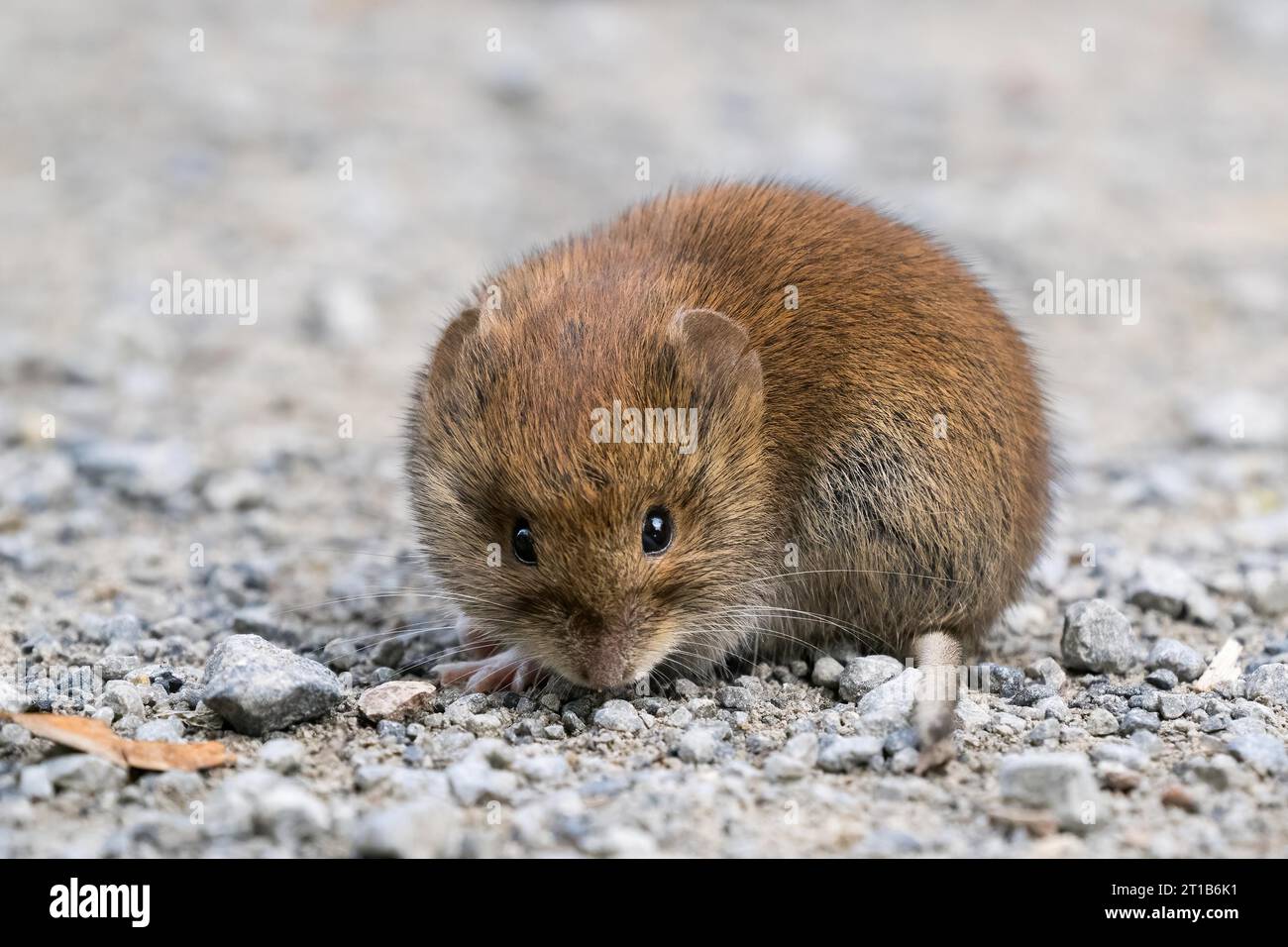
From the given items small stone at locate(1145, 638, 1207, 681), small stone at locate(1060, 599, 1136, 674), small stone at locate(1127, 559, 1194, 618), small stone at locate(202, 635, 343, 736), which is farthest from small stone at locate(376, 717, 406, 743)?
small stone at locate(1127, 559, 1194, 618)

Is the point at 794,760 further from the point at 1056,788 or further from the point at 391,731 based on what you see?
the point at 391,731

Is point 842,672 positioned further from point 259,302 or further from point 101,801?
point 259,302

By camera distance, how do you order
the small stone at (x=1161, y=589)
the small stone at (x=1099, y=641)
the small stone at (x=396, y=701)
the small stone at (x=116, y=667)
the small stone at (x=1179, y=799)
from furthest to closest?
the small stone at (x=1161, y=589) < the small stone at (x=1099, y=641) < the small stone at (x=116, y=667) < the small stone at (x=396, y=701) < the small stone at (x=1179, y=799)

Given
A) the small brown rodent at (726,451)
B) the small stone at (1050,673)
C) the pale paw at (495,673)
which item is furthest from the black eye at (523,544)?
the small stone at (1050,673)

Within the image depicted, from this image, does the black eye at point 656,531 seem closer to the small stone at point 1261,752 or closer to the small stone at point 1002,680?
the small stone at point 1002,680

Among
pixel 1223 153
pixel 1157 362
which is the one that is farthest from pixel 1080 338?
pixel 1223 153

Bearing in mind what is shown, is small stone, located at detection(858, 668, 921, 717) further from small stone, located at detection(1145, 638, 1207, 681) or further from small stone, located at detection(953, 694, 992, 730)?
small stone, located at detection(1145, 638, 1207, 681)
